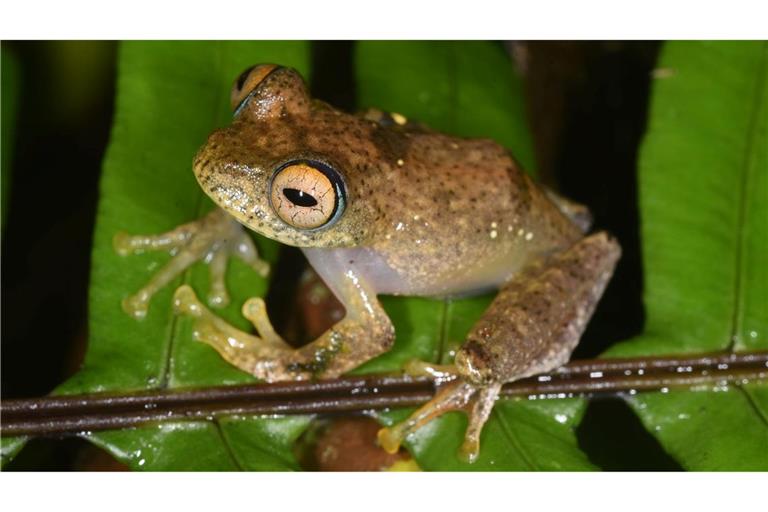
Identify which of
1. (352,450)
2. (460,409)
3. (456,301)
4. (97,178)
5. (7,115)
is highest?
(7,115)

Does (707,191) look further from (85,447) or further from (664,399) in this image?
(85,447)

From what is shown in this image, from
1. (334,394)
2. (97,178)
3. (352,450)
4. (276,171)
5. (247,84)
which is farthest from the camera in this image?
(97,178)

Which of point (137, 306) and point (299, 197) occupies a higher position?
point (299, 197)

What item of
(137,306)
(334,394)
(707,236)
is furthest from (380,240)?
(707,236)

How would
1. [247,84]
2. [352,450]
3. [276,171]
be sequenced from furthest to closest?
[352,450]
[247,84]
[276,171]

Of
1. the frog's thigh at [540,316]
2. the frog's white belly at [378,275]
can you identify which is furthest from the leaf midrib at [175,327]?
the frog's thigh at [540,316]

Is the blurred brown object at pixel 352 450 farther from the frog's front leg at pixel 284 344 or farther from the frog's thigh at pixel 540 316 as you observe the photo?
the frog's thigh at pixel 540 316

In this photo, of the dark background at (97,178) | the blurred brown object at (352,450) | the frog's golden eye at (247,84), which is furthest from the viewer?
the dark background at (97,178)

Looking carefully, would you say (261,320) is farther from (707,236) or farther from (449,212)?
(707,236)
